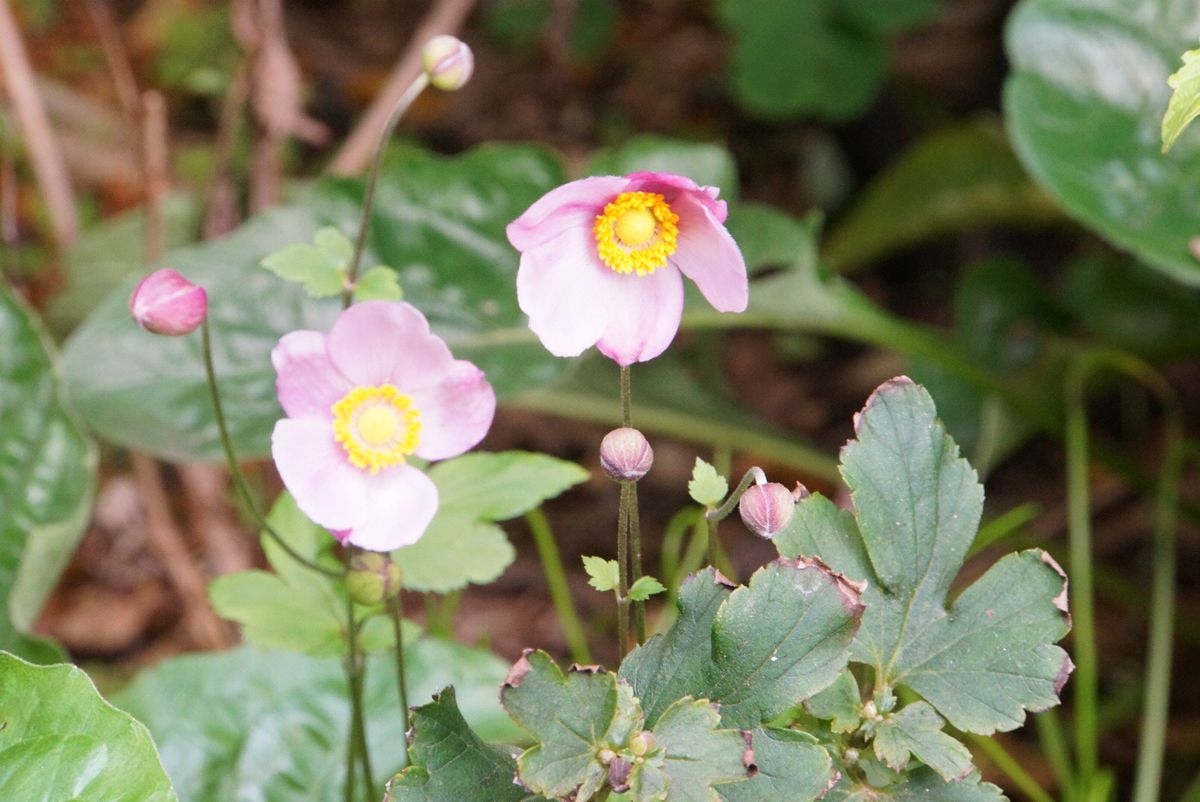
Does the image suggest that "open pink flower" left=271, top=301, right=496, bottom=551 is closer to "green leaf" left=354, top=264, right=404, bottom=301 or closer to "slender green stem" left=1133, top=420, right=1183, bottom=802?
"green leaf" left=354, top=264, right=404, bottom=301

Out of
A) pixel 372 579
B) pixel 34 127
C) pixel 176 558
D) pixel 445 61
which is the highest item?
pixel 445 61

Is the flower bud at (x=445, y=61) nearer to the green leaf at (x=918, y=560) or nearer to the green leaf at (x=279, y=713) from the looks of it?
the green leaf at (x=918, y=560)

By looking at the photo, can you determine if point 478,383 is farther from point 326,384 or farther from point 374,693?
point 374,693

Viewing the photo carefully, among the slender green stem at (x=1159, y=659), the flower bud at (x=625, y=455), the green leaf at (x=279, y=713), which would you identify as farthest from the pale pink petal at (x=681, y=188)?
the slender green stem at (x=1159, y=659)

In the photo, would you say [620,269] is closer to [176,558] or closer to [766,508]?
[766,508]

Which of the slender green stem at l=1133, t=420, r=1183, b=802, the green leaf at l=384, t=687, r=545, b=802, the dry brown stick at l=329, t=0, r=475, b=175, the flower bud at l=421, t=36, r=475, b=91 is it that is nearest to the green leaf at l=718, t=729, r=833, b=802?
the green leaf at l=384, t=687, r=545, b=802

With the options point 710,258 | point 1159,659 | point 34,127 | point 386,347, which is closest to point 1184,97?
point 710,258

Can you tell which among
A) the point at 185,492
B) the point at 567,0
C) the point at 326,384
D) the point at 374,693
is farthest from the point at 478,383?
the point at 567,0
